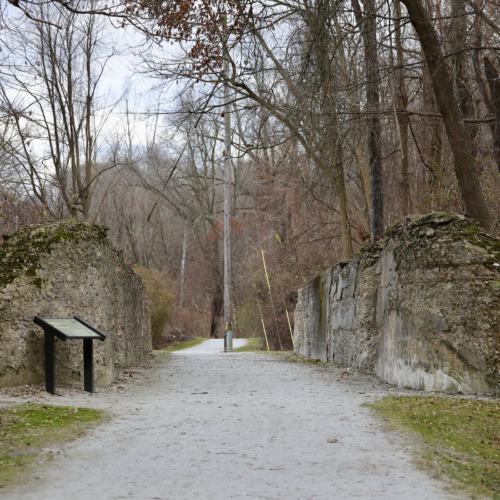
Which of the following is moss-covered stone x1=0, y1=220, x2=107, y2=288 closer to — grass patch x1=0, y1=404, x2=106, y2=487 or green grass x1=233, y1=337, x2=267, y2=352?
grass patch x1=0, y1=404, x2=106, y2=487

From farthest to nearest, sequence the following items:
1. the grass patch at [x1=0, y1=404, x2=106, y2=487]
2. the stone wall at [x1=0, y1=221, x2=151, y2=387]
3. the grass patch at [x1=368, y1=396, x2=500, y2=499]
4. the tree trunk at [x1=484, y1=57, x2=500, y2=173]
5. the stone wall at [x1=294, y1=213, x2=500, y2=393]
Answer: the tree trunk at [x1=484, y1=57, x2=500, y2=173], the stone wall at [x1=0, y1=221, x2=151, y2=387], the stone wall at [x1=294, y1=213, x2=500, y2=393], the grass patch at [x1=0, y1=404, x2=106, y2=487], the grass patch at [x1=368, y1=396, x2=500, y2=499]

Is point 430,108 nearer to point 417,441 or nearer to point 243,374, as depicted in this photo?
point 243,374

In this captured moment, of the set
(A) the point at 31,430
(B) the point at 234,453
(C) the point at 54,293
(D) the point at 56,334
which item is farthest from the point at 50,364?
(B) the point at 234,453

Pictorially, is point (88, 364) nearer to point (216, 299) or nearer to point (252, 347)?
point (252, 347)

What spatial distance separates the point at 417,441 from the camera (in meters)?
5.09

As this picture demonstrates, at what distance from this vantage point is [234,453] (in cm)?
477

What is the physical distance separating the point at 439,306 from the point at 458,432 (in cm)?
277

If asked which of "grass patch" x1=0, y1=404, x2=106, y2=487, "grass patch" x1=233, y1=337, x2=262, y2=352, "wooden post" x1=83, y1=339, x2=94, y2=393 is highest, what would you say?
"wooden post" x1=83, y1=339, x2=94, y2=393

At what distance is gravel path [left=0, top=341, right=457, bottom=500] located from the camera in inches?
148

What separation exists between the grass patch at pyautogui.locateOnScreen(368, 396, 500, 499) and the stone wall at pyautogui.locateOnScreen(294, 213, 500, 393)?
2.34 feet

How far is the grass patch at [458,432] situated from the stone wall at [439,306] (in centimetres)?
71

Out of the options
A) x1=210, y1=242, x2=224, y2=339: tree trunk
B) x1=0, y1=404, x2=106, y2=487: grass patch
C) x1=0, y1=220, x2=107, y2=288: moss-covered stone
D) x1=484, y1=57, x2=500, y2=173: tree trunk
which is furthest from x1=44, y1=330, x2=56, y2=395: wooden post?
x1=210, y1=242, x2=224, y2=339: tree trunk

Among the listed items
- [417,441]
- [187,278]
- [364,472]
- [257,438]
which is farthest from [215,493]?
[187,278]

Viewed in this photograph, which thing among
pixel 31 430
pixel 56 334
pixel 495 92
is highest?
pixel 495 92
